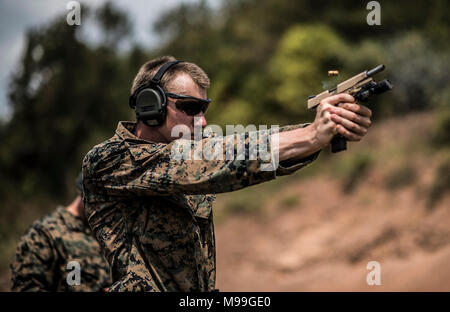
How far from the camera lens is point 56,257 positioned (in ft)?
15.0

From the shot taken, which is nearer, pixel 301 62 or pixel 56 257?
pixel 56 257

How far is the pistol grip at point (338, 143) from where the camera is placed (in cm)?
208

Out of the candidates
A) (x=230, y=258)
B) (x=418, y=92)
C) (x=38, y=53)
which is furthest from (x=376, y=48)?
(x=38, y=53)

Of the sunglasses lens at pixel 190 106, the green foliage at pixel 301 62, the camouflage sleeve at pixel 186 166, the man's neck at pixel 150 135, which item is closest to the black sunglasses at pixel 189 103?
the sunglasses lens at pixel 190 106

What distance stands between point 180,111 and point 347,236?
11.1 metres

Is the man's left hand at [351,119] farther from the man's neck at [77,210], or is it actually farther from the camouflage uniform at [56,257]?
the man's neck at [77,210]

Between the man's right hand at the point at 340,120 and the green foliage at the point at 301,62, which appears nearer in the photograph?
the man's right hand at the point at 340,120

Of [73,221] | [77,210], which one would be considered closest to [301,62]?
[77,210]

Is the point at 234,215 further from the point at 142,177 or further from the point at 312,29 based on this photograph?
the point at 142,177

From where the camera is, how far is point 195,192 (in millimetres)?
2229

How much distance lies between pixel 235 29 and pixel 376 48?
387 inches

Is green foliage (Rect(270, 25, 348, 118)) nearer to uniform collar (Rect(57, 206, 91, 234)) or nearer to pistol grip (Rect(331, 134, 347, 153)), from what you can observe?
uniform collar (Rect(57, 206, 91, 234))

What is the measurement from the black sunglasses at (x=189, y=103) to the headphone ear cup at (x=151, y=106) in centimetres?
7

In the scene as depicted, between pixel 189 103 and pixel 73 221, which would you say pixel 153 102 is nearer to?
pixel 189 103
